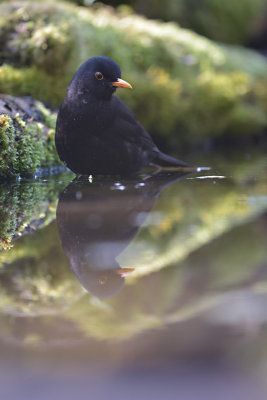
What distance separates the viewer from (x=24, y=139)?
411 centimetres

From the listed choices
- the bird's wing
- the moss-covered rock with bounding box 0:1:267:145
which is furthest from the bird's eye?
the moss-covered rock with bounding box 0:1:267:145

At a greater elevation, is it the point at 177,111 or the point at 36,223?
the point at 177,111

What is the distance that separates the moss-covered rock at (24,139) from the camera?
390cm

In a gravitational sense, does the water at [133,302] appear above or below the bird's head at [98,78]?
below

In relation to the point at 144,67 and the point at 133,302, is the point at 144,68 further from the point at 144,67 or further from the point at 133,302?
the point at 133,302

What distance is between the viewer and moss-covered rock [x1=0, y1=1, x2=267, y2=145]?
5.64 meters

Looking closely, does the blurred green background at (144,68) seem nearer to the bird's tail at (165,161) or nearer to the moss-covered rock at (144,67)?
the moss-covered rock at (144,67)

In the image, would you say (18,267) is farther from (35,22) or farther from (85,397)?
(35,22)

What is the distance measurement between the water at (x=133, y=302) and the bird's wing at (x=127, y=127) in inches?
43.8

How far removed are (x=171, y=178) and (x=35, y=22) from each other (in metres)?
2.97

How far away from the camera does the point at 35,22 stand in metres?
5.83

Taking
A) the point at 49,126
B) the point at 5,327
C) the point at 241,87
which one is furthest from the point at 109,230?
the point at 241,87

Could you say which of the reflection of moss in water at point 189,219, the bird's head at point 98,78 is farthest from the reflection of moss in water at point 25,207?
the bird's head at point 98,78

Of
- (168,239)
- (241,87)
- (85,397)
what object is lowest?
(85,397)
